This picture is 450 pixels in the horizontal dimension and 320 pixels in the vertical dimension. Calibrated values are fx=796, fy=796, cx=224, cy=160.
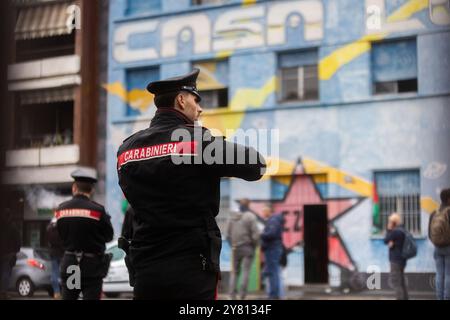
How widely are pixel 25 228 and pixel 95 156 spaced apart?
8.81ft

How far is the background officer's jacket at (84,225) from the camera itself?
7086mm

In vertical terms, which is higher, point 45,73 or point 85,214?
point 45,73

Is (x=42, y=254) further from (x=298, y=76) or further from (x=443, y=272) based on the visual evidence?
(x=443, y=272)

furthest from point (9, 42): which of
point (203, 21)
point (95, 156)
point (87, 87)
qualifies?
point (203, 21)

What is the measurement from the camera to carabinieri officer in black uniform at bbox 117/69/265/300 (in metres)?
3.79

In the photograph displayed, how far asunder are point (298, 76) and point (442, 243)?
970cm

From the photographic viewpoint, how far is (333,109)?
60.7 feet

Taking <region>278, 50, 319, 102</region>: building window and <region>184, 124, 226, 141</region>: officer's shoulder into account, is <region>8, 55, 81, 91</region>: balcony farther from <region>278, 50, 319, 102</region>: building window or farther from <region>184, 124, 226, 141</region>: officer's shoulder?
<region>184, 124, 226, 141</region>: officer's shoulder

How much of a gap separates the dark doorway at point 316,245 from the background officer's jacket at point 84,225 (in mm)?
11326

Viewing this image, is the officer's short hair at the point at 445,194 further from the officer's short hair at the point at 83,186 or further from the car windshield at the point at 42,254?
the car windshield at the point at 42,254

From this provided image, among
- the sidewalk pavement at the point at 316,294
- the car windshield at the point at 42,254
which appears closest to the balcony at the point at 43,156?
the car windshield at the point at 42,254

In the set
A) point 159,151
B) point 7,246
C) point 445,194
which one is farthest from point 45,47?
point 159,151

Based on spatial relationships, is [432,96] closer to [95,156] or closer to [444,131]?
[444,131]

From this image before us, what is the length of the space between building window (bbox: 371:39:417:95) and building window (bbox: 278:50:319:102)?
1.49 metres
